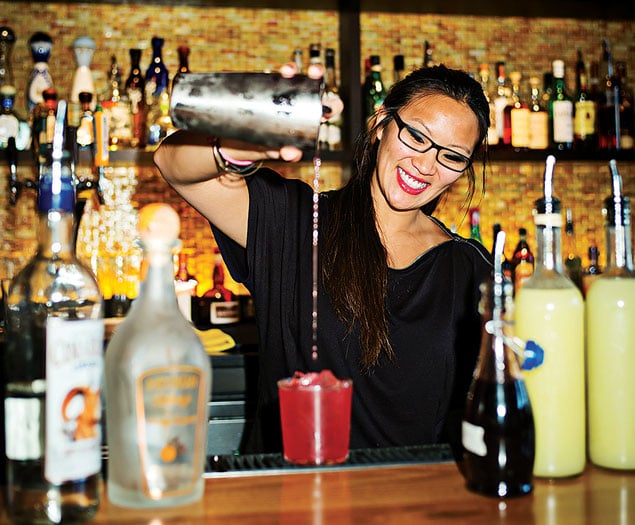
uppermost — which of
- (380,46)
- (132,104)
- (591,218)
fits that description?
(380,46)

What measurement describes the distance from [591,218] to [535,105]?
51 cm

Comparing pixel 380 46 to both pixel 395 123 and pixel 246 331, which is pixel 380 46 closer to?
pixel 246 331

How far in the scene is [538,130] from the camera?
9.30ft

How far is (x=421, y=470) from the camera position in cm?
79

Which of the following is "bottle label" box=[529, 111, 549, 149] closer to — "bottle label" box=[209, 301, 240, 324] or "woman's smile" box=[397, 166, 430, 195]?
"bottle label" box=[209, 301, 240, 324]

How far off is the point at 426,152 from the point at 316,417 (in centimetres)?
78

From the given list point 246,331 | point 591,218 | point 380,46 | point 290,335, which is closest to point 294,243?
point 290,335

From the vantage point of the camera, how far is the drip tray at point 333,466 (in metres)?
0.78

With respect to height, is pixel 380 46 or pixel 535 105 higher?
pixel 380 46

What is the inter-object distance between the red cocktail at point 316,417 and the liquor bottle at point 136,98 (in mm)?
2015

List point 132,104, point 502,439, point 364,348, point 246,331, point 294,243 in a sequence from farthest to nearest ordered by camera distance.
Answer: point 132,104 → point 246,331 → point 294,243 → point 364,348 → point 502,439

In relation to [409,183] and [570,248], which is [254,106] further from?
[570,248]

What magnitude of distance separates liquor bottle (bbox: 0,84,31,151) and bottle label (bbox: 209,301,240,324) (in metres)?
0.81

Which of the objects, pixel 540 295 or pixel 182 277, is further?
pixel 182 277
